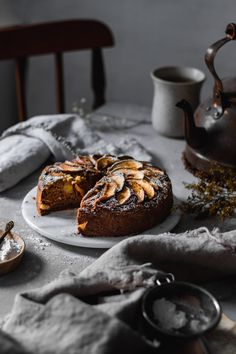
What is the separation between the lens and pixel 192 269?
107 cm

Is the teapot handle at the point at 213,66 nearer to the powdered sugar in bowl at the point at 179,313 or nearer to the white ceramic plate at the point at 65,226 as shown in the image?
the white ceramic plate at the point at 65,226

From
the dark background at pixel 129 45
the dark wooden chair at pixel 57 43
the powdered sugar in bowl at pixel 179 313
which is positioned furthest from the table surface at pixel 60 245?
the dark background at pixel 129 45

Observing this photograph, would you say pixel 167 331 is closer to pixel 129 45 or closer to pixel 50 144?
pixel 50 144

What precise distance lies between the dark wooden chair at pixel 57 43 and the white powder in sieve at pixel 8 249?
0.90 metres

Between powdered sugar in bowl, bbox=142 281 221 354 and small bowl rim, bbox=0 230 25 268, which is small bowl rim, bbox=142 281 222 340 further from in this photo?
small bowl rim, bbox=0 230 25 268

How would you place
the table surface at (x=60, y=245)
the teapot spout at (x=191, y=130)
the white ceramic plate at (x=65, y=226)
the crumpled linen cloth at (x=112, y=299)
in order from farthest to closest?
1. the teapot spout at (x=191, y=130)
2. the white ceramic plate at (x=65, y=226)
3. the table surface at (x=60, y=245)
4. the crumpled linen cloth at (x=112, y=299)

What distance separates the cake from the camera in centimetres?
119

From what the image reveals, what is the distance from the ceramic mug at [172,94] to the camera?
5.45 feet

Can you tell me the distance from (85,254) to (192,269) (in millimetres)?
223

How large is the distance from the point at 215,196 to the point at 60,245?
0.36 meters

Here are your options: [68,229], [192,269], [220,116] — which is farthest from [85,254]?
[220,116]

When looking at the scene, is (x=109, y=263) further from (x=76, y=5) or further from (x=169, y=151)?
(x=76, y=5)

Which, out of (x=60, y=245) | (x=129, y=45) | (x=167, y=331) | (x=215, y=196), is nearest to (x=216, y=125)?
(x=215, y=196)

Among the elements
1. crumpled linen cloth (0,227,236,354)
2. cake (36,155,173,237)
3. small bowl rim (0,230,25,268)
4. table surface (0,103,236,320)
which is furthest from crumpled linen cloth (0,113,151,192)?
crumpled linen cloth (0,227,236,354)
